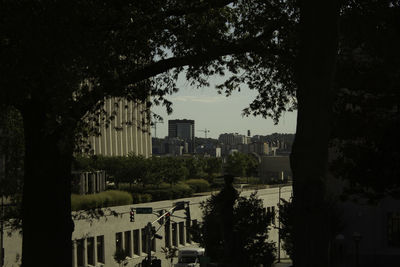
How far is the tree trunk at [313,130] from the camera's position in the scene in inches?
389

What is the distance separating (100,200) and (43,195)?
51.8 metres

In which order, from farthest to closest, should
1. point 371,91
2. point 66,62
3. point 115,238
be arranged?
point 115,238
point 371,91
point 66,62

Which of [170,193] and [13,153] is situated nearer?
[13,153]

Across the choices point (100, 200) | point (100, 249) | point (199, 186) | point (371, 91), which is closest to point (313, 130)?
point (371, 91)

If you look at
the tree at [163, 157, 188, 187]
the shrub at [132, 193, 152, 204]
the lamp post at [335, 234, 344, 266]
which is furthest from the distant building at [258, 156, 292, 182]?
the lamp post at [335, 234, 344, 266]

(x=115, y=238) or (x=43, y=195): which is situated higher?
(x=43, y=195)

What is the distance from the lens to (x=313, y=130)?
1003 cm

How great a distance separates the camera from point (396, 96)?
1702 cm

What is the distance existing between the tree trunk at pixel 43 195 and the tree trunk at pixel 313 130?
5.21 m

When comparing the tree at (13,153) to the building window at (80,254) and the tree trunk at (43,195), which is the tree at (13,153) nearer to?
the tree trunk at (43,195)

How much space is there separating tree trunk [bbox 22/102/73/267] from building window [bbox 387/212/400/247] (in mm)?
26440

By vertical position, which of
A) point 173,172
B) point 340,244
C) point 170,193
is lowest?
point 340,244

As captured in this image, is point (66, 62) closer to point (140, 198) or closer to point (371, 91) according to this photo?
point (371, 91)

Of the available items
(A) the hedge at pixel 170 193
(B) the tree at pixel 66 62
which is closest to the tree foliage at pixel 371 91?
(B) the tree at pixel 66 62
